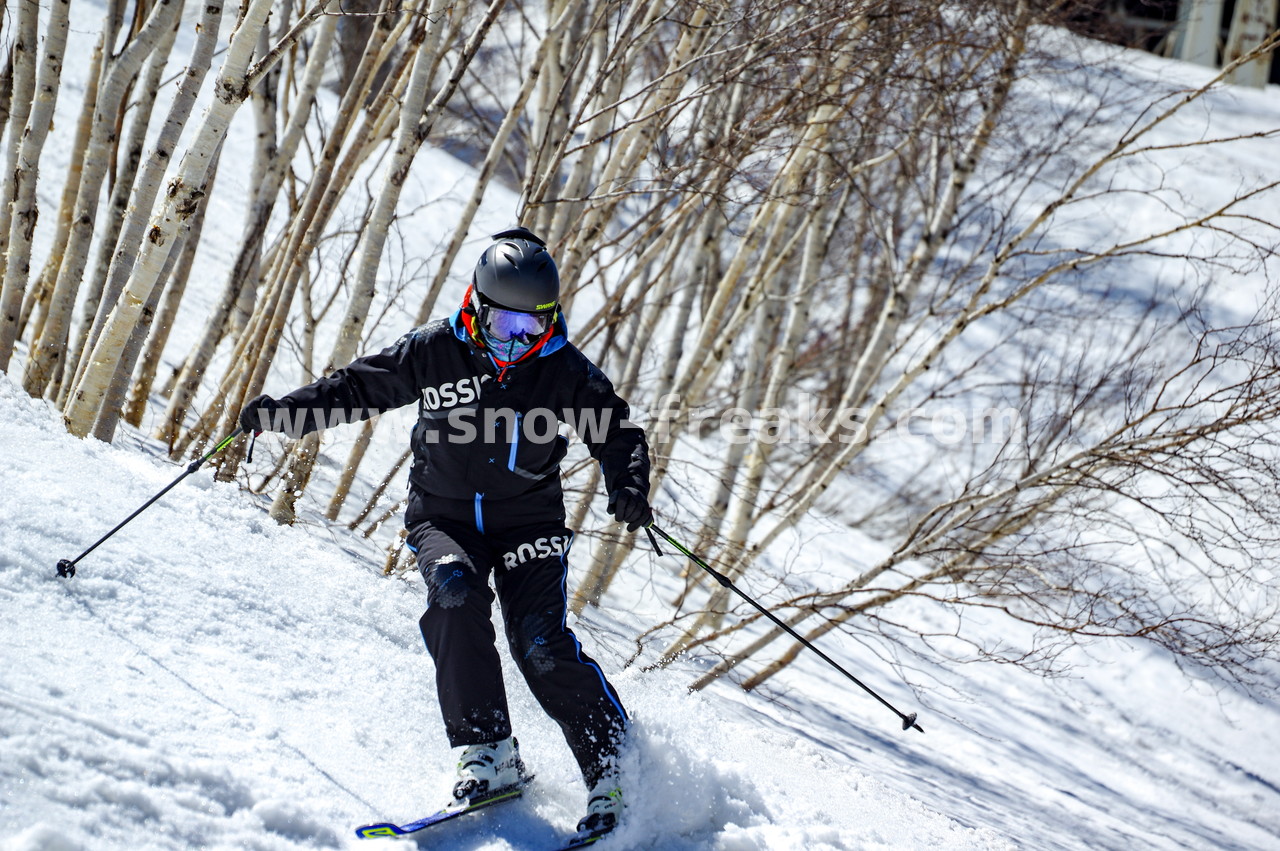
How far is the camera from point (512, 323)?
295 cm

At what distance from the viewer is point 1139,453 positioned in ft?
15.6

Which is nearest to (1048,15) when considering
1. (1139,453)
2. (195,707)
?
(1139,453)

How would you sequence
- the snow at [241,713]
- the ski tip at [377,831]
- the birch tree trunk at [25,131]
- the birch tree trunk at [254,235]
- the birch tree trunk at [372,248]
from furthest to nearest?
the birch tree trunk at [254,235] < the birch tree trunk at [25,131] < the birch tree trunk at [372,248] < the ski tip at [377,831] < the snow at [241,713]

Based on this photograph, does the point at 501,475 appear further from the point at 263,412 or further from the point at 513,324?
the point at 263,412

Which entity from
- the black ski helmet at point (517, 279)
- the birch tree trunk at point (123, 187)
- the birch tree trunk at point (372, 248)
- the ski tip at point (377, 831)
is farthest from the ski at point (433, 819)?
the birch tree trunk at point (123, 187)

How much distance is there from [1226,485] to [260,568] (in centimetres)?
468

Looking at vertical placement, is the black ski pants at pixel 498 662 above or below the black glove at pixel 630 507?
below

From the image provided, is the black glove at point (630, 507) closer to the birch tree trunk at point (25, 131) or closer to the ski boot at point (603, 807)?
the ski boot at point (603, 807)

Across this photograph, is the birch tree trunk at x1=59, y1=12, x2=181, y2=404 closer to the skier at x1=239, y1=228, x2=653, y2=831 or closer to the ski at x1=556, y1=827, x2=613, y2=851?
the skier at x1=239, y1=228, x2=653, y2=831

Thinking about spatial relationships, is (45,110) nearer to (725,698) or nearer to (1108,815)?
(725,698)

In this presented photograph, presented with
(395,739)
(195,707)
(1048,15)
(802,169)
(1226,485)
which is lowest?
(395,739)

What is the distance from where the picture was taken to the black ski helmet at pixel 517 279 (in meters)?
2.88

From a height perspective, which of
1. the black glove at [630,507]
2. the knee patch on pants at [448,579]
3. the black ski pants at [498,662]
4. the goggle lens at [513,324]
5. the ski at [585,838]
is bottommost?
the ski at [585,838]

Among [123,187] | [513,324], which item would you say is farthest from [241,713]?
[123,187]
